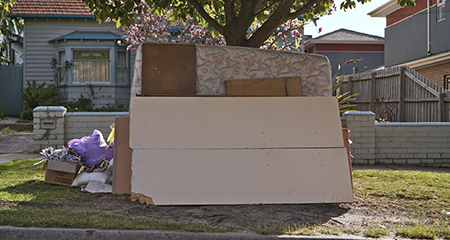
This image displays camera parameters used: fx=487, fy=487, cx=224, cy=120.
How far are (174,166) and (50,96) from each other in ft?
45.8

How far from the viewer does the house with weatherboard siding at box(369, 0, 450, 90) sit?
681 inches

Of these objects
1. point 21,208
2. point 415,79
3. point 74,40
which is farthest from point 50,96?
point 21,208

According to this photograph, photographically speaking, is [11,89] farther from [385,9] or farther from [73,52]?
[385,9]

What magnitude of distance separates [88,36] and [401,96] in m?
11.5

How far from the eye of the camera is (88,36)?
61.1 feet

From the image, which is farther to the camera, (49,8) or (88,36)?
(49,8)

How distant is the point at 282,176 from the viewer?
18.8 ft

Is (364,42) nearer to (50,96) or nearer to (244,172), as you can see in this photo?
(50,96)

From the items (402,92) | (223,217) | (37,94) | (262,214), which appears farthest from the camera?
(37,94)

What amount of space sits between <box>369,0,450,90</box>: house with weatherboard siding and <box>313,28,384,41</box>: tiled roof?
12.1 metres

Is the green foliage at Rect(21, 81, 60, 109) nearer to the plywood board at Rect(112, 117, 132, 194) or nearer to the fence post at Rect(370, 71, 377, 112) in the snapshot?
the fence post at Rect(370, 71, 377, 112)

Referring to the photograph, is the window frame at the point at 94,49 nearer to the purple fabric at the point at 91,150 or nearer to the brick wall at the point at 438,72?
the brick wall at the point at 438,72

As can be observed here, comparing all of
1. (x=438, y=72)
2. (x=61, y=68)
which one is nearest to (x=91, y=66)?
(x=61, y=68)

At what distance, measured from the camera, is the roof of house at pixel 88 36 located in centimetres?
1847
